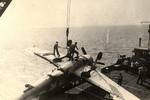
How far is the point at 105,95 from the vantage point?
119ft

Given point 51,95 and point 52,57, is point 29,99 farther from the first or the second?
point 52,57

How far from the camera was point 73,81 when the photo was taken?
3778 centimetres

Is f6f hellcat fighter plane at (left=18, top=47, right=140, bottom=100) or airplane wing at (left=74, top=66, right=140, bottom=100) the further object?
f6f hellcat fighter plane at (left=18, top=47, right=140, bottom=100)

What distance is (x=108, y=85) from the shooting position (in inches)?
1367

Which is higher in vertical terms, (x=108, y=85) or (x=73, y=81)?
(x=108, y=85)

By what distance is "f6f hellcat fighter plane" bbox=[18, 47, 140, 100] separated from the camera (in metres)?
31.6

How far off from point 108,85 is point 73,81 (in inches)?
189

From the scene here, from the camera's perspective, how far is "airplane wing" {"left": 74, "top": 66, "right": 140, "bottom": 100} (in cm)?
3088

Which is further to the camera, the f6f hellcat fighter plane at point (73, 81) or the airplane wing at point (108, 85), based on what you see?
the f6f hellcat fighter plane at point (73, 81)

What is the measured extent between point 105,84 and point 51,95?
6.01m

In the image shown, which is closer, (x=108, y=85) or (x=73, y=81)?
(x=108, y=85)

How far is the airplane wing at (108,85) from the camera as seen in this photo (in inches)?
1216

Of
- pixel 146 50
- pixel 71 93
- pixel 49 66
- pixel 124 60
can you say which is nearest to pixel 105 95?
pixel 71 93

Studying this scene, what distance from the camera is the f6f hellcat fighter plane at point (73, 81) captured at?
104 ft
